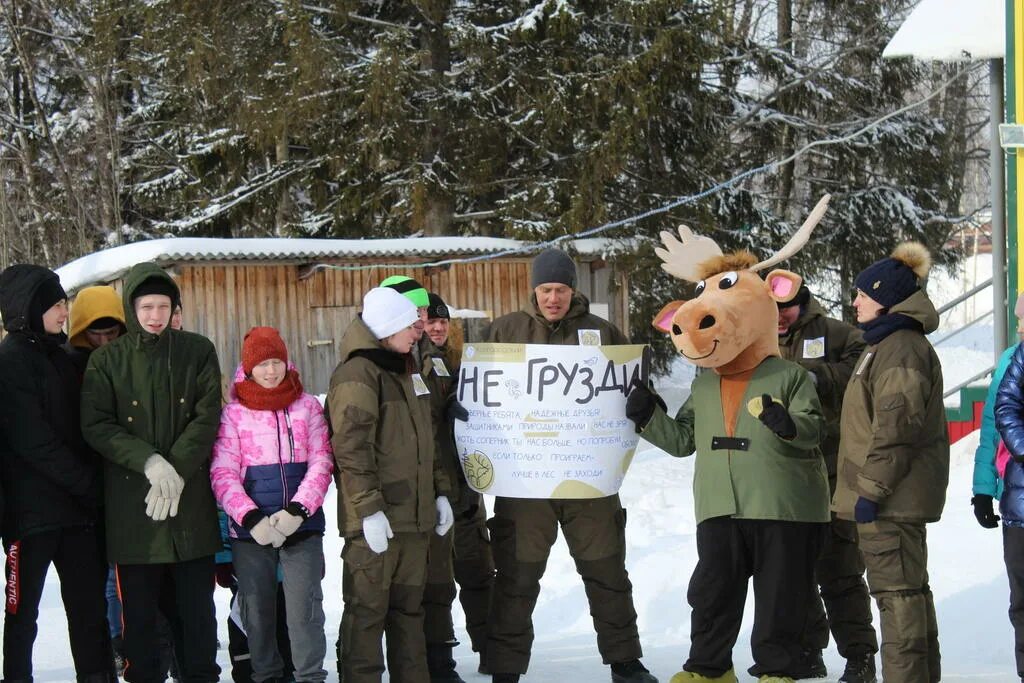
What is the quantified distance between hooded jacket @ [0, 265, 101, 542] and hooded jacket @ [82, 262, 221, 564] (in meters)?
0.13

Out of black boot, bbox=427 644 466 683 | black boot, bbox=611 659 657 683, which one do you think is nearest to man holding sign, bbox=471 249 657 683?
black boot, bbox=611 659 657 683

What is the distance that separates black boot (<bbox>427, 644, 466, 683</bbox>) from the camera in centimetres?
552

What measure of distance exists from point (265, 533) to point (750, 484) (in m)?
1.97

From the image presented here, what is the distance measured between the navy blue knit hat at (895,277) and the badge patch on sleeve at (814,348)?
638mm

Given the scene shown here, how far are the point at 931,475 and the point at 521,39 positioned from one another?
37.0ft

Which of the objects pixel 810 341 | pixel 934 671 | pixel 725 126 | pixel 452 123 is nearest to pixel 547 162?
pixel 452 123

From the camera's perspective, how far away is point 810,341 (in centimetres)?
562

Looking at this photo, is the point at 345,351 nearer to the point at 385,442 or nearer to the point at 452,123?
the point at 385,442

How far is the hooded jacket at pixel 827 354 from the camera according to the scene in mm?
5488

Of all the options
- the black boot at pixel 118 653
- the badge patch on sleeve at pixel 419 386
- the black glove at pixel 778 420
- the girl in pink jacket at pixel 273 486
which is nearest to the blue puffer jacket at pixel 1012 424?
the black glove at pixel 778 420

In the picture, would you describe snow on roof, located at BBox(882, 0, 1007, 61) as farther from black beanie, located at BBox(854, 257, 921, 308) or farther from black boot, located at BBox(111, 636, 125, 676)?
black boot, located at BBox(111, 636, 125, 676)

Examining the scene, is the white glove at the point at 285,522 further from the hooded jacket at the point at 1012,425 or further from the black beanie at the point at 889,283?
the hooded jacket at the point at 1012,425

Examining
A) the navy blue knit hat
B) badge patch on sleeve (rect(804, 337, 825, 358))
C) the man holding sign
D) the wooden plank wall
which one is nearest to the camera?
the navy blue knit hat

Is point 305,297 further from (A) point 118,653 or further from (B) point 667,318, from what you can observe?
(B) point 667,318
